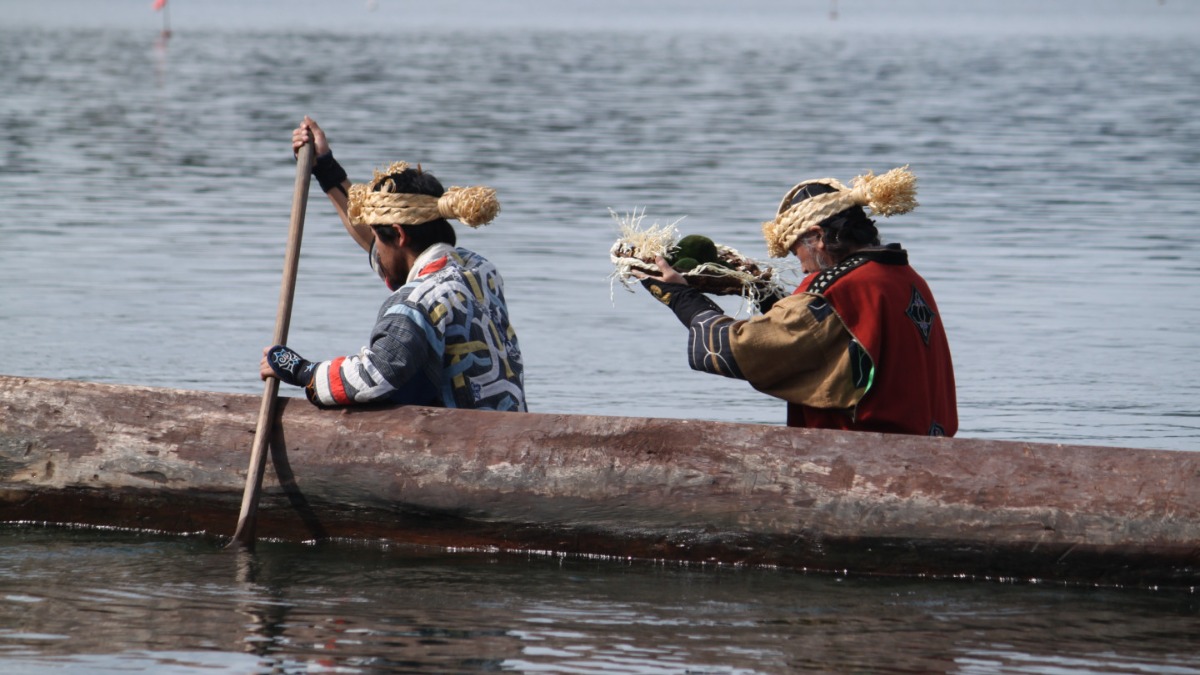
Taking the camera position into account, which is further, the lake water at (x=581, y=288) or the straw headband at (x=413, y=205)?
the straw headband at (x=413, y=205)

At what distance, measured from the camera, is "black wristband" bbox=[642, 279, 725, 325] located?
257 inches

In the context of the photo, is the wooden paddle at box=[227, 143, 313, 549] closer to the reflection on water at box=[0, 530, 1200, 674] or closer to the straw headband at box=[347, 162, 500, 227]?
the reflection on water at box=[0, 530, 1200, 674]

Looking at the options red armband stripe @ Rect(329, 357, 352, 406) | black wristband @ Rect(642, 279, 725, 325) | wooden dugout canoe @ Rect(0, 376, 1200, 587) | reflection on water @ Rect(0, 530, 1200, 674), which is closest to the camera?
reflection on water @ Rect(0, 530, 1200, 674)

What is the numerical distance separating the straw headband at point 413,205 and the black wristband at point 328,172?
0.48 meters

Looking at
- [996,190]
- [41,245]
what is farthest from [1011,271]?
[41,245]

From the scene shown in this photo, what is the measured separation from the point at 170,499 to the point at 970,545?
288 cm

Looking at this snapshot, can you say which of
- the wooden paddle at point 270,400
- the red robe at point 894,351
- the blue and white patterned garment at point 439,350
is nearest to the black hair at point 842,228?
the red robe at point 894,351

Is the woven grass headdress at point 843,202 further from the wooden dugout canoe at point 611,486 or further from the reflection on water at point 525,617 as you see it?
the reflection on water at point 525,617

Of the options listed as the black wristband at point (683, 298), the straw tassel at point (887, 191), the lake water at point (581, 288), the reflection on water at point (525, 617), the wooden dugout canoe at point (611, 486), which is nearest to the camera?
the reflection on water at point (525, 617)

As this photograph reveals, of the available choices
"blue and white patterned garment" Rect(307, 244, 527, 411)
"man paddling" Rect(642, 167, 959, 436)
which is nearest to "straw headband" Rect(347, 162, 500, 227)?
"blue and white patterned garment" Rect(307, 244, 527, 411)

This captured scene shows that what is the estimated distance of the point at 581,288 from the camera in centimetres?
1377

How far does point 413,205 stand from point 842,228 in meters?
1.51

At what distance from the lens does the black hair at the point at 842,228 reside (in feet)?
20.9

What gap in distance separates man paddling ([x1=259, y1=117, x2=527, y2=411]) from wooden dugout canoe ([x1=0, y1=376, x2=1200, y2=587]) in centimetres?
16
